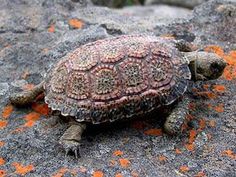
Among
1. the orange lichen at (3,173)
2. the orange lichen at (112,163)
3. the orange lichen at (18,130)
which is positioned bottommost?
the orange lichen at (3,173)

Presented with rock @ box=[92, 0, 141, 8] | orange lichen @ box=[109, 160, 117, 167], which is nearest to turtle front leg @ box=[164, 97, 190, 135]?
orange lichen @ box=[109, 160, 117, 167]

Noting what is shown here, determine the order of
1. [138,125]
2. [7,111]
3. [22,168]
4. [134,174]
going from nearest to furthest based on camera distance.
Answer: [134,174], [22,168], [138,125], [7,111]

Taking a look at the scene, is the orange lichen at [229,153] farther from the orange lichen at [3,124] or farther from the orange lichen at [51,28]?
the orange lichen at [51,28]

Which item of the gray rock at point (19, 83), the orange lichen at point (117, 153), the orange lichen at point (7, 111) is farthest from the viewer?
the gray rock at point (19, 83)

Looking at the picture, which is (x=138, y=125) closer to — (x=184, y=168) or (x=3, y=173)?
(x=184, y=168)

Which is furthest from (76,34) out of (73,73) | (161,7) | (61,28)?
(161,7)

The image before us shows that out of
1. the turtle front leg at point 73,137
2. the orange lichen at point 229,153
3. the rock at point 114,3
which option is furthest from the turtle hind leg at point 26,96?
the rock at point 114,3

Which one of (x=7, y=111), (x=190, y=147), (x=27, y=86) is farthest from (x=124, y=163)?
(x=27, y=86)
